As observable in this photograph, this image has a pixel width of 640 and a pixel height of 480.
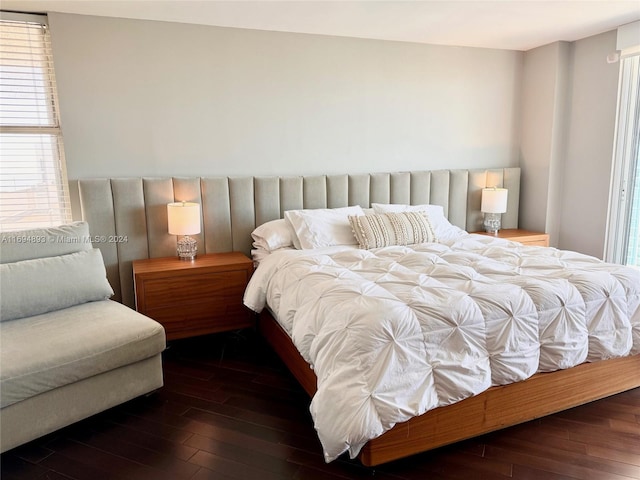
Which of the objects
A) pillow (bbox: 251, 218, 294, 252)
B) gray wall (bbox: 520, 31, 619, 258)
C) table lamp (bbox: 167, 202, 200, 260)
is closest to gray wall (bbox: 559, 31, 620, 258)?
gray wall (bbox: 520, 31, 619, 258)

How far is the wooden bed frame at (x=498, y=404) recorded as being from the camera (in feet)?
6.35

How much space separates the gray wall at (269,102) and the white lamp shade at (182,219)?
0.42m

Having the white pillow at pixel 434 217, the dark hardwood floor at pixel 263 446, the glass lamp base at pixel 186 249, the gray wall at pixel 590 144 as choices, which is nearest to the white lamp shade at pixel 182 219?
the glass lamp base at pixel 186 249

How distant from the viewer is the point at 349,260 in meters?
2.91

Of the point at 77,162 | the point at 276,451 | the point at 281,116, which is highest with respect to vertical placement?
the point at 281,116

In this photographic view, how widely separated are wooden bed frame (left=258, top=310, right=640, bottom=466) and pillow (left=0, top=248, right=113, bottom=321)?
1.25m

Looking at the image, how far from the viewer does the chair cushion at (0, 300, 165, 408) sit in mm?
2010

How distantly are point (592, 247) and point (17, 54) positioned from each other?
15.8 ft

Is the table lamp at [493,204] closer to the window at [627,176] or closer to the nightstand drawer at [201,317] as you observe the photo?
the window at [627,176]

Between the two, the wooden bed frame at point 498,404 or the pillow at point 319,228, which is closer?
the wooden bed frame at point 498,404

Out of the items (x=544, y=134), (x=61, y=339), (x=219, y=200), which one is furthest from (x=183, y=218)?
(x=544, y=134)

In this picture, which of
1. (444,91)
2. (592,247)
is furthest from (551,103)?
(592,247)

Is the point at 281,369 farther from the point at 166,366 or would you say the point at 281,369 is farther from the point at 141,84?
the point at 141,84

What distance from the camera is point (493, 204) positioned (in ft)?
13.8
